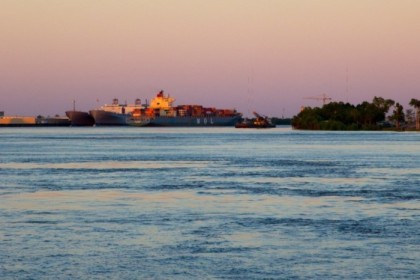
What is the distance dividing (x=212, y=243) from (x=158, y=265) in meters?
3.27

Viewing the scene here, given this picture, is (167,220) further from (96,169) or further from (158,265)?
(96,169)

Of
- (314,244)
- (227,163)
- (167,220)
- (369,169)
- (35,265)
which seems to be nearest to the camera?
(35,265)

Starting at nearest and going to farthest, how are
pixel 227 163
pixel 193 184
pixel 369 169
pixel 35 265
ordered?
1. pixel 35 265
2. pixel 193 184
3. pixel 369 169
4. pixel 227 163

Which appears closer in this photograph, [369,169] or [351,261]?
[351,261]

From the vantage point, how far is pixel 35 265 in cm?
1998

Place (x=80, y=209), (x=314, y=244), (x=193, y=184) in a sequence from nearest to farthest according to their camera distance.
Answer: (x=314, y=244)
(x=80, y=209)
(x=193, y=184)

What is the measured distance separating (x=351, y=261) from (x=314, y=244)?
2.43 m

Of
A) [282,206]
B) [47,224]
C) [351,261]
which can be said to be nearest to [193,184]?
[282,206]

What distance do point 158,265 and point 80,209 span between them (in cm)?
1184

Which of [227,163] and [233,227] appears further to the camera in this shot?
[227,163]

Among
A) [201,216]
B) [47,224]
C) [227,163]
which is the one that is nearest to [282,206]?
[201,216]

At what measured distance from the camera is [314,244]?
901 inches

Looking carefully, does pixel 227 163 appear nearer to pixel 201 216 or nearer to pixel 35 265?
pixel 201 216

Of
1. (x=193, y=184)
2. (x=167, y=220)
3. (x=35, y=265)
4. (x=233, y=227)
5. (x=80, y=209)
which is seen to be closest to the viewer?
→ (x=35, y=265)
